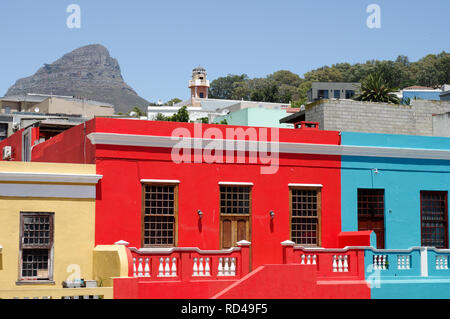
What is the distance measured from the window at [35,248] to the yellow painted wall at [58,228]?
5.3 inches

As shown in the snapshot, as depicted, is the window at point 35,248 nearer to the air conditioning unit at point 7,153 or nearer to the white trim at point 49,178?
the white trim at point 49,178

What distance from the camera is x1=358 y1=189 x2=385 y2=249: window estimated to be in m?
23.5

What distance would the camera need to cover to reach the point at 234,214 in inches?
861

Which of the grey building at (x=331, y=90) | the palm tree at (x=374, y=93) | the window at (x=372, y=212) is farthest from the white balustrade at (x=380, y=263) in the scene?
the grey building at (x=331, y=90)

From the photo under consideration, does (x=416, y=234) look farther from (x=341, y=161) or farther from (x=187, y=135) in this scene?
(x=187, y=135)

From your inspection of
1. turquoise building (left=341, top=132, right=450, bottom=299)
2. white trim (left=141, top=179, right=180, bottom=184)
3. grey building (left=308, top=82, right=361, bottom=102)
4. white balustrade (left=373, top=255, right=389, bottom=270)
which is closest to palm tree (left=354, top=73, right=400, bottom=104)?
turquoise building (left=341, top=132, right=450, bottom=299)

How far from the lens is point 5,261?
19172 millimetres

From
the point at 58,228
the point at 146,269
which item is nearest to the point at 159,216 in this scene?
the point at 146,269

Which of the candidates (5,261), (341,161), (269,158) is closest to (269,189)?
(269,158)

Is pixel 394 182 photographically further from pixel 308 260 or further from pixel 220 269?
pixel 220 269

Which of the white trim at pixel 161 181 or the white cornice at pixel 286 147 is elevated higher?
the white cornice at pixel 286 147

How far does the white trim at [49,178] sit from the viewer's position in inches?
758

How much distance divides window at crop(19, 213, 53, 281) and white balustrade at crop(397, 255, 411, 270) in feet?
31.1

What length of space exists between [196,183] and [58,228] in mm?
4098
